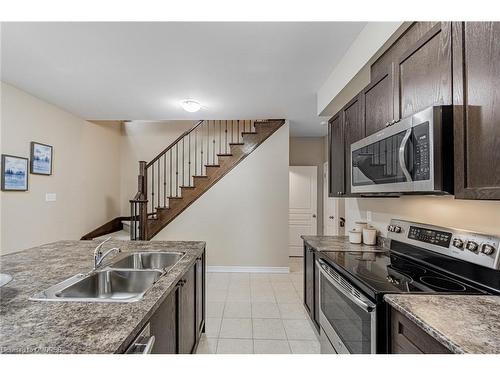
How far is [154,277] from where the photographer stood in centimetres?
164

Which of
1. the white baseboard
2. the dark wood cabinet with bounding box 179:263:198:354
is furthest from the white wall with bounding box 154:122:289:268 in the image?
the dark wood cabinet with bounding box 179:263:198:354

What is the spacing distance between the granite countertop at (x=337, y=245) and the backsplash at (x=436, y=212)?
0.24m

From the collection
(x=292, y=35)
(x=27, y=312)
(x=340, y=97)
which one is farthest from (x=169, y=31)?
(x=27, y=312)

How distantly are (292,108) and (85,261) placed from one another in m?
3.34

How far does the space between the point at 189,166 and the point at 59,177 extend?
2.25 meters

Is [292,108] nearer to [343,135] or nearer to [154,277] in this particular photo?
[343,135]

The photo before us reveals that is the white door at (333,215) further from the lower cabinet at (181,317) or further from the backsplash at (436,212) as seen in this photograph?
the lower cabinet at (181,317)

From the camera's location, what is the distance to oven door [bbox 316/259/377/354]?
128 centimetres

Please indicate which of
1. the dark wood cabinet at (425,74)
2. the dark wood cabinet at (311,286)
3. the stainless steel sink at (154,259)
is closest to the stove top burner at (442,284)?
the dark wood cabinet at (425,74)

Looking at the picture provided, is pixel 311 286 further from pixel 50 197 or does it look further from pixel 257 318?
pixel 50 197

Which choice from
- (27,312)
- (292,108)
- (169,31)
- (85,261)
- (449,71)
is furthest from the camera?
(292,108)

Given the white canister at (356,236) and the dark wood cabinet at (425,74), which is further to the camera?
the white canister at (356,236)

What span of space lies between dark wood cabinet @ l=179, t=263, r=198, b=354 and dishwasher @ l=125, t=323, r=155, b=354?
57cm

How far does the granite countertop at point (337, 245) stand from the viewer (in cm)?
217
